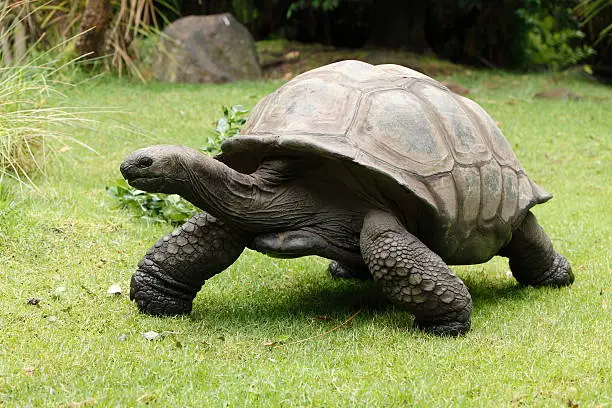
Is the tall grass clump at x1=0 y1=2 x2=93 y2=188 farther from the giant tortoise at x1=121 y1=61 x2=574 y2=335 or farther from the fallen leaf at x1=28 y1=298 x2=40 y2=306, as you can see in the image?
the giant tortoise at x1=121 y1=61 x2=574 y2=335

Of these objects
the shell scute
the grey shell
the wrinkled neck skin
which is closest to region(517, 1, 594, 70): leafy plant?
the grey shell

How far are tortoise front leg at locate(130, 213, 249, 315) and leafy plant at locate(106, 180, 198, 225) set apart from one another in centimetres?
177

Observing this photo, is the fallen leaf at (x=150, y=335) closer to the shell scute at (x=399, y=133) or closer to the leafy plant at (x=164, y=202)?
the shell scute at (x=399, y=133)

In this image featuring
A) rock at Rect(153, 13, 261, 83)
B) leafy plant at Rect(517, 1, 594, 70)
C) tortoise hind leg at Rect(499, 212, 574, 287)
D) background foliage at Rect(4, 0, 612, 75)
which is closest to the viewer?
tortoise hind leg at Rect(499, 212, 574, 287)

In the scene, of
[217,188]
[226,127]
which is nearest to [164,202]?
[226,127]

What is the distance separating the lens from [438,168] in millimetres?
3828

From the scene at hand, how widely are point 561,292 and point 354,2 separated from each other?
11227 mm

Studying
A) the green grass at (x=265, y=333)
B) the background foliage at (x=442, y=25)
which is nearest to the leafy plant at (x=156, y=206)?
the green grass at (x=265, y=333)

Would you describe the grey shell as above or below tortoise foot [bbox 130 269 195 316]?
above

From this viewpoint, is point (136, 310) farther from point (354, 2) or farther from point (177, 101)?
point (354, 2)

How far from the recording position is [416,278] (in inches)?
146

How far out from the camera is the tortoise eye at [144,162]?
341 cm

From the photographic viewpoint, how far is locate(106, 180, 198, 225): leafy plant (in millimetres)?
5777

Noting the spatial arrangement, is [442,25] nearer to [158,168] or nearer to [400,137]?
[400,137]
